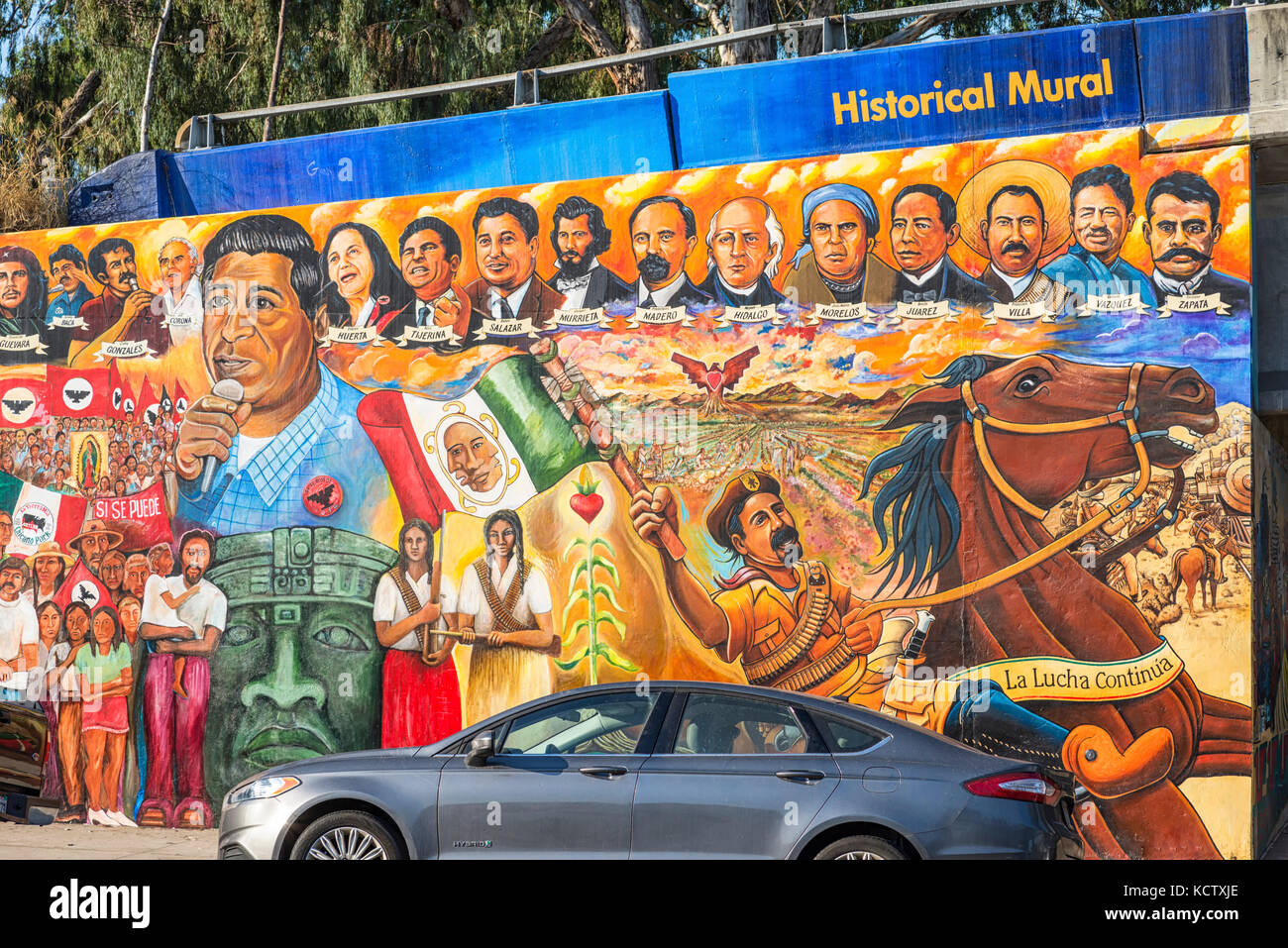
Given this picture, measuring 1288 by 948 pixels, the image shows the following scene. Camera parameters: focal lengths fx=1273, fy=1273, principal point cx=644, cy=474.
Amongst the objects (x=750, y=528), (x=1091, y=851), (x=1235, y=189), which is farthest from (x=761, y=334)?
(x=1091, y=851)

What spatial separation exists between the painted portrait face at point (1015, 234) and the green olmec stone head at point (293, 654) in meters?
5.54

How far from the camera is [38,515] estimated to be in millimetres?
11695

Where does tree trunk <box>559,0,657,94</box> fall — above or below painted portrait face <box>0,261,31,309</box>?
above

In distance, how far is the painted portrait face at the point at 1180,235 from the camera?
30.7 feet

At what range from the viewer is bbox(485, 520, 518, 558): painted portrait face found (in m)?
10.7

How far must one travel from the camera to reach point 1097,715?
9297 mm

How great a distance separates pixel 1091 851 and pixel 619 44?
16906 mm

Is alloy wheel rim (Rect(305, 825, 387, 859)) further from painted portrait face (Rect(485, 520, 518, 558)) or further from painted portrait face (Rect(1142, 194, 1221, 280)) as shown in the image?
painted portrait face (Rect(1142, 194, 1221, 280))

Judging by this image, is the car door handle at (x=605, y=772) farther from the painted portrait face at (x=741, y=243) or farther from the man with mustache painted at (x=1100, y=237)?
the man with mustache painted at (x=1100, y=237)

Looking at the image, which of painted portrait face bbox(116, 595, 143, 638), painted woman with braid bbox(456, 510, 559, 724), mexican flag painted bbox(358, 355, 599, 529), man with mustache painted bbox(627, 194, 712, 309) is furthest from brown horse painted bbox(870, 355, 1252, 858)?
painted portrait face bbox(116, 595, 143, 638)

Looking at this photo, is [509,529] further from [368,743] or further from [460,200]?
[460,200]

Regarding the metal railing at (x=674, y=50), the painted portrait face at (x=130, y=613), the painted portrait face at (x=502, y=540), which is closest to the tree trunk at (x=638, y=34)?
the metal railing at (x=674, y=50)

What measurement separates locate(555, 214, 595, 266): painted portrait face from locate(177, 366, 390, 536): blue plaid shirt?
7.10ft

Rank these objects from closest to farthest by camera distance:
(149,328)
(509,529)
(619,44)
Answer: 1. (509,529)
2. (149,328)
3. (619,44)
